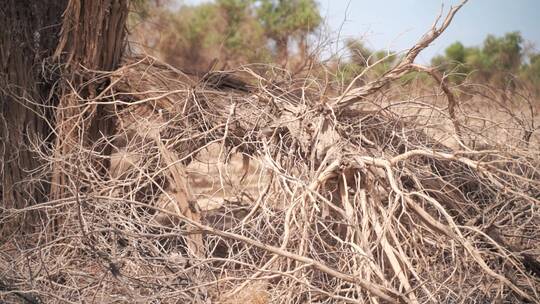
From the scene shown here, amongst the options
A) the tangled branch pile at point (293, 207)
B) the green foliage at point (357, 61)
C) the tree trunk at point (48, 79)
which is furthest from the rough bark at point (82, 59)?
the green foliage at point (357, 61)

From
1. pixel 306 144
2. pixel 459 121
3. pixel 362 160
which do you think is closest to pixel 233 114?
pixel 306 144

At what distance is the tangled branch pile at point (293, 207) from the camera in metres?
3.47

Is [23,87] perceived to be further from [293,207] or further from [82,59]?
[293,207]

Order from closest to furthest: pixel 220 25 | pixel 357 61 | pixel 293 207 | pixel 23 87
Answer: pixel 293 207 → pixel 357 61 → pixel 23 87 → pixel 220 25

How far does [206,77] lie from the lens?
16.5 ft

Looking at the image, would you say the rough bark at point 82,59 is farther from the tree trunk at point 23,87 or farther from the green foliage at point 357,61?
the green foliage at point 357,61

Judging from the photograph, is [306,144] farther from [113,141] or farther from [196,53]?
[196,53]

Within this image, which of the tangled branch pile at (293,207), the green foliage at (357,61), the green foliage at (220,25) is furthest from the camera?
the green foliage at (220,25)

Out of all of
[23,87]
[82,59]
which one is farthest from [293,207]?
[23,87]

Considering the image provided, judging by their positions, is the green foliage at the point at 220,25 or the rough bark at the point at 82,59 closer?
the rough bark at the point at 82,59

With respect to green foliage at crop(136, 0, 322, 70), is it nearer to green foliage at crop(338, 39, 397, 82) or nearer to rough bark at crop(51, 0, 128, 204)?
rough bark at crop(51, 0, 128, 204)

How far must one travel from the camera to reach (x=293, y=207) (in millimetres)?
3699

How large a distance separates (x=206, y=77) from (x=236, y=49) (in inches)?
548

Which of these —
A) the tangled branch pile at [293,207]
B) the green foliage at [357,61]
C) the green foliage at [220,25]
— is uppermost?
the green foliage at [220,25]
